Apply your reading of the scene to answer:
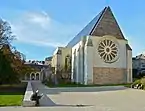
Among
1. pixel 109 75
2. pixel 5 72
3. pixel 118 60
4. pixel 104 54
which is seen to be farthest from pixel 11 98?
pixel 118 60

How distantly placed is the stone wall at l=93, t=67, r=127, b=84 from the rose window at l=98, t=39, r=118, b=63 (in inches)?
84.0

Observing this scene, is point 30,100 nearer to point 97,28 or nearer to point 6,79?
point 6,79

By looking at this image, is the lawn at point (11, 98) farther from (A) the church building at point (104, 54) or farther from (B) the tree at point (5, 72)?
(A) the church building at point (104, 54)

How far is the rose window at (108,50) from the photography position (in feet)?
182

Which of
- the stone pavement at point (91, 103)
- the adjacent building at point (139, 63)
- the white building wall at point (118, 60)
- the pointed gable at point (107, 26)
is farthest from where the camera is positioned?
the adjacent building at point (139, 63)

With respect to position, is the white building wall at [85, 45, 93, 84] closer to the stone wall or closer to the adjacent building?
the stone wall

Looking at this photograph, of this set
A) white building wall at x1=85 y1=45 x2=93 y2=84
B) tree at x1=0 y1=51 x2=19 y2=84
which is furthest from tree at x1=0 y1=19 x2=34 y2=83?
white building wall at x1=85 y1=45 x2=93 y2=84

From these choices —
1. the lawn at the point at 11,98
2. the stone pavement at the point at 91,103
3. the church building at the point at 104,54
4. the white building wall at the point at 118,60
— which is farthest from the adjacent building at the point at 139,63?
the stone pavement at the point at 91,103

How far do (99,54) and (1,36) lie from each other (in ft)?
68.3

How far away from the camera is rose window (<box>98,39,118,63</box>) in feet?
182

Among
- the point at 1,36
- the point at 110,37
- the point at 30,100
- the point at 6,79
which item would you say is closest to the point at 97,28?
the point at 110,37

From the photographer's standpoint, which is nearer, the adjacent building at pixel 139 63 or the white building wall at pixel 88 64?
the white building wall at pixel 88 64

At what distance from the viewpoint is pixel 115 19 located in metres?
58.6

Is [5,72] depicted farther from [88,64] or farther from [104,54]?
[104,54]
